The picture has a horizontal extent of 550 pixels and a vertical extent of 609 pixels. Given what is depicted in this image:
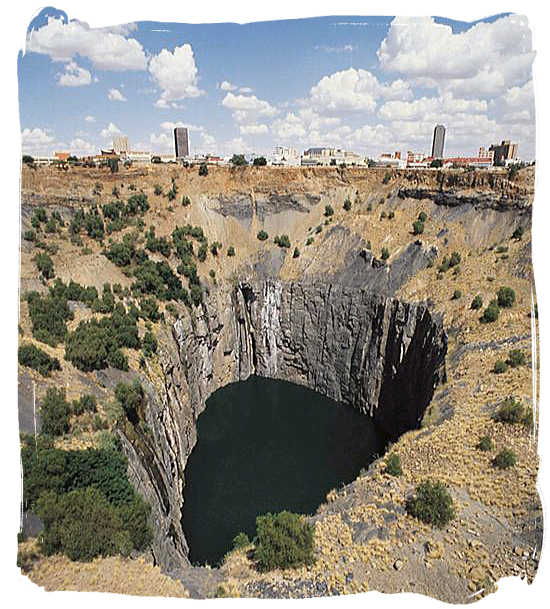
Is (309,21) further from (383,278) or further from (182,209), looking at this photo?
(182,209)

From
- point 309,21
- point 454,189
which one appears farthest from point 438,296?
point 309,21

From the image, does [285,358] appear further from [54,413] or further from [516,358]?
[54,413]

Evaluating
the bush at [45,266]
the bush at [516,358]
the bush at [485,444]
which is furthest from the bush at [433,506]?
the bush at [45,266]

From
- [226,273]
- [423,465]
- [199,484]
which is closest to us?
[423,465]

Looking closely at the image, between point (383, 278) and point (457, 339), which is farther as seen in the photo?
point (383, 278)

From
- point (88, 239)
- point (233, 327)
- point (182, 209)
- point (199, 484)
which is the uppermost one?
point (182, 209)

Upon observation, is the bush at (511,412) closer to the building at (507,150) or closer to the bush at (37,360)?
the building at (507,150)

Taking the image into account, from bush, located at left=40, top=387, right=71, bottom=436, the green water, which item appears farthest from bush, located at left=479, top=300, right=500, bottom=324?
bush, located at left=40, top=387, right=71, bottom=436
